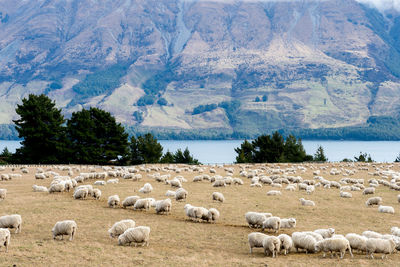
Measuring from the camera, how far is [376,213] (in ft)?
70.0

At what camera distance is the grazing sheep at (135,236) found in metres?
14.2

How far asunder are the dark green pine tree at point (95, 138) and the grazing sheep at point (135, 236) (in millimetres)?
47837

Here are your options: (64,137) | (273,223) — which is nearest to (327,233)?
(273,223)

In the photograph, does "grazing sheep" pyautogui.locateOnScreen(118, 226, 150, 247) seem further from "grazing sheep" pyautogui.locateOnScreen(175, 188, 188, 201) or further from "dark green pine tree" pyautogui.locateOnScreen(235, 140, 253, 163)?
"dark green pine tree" pyautogui.locateOnScreen(235, 140, 253, 163)

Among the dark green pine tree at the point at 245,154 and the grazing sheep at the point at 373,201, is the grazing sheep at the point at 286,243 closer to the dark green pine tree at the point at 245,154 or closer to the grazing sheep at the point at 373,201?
the grazing sheep at the point at 373,201

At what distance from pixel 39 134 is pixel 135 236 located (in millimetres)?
48521

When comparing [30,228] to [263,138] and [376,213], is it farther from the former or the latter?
[263,138]

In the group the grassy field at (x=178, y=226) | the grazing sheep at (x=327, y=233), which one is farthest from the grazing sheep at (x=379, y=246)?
the grazing sheep at (x=327, y=233)

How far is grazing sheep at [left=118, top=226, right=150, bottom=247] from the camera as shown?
1416cm

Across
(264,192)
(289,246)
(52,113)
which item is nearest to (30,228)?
(289,246)

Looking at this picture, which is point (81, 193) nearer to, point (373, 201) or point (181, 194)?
point (181, 194)

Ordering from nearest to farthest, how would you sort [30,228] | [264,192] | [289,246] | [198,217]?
[289,246]
[30,228]
[198,217]
[264,192]

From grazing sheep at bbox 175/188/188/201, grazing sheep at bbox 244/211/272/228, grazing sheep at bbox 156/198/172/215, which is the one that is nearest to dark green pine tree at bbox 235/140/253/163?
grazing sheep at bbox 175/188/188/201

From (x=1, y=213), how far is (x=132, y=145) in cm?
5490
